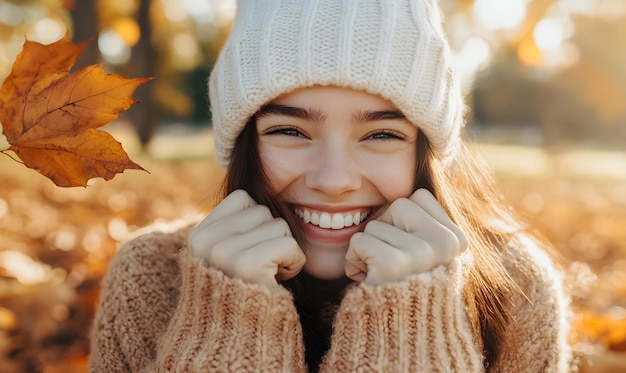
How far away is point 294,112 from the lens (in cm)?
172

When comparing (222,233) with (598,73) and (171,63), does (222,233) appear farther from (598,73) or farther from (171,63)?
(171,63)

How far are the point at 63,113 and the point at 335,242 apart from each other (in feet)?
2.67

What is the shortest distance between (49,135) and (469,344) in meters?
1.11

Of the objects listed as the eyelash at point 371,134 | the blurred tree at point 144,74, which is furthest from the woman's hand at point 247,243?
the blurred tree at point 144,74

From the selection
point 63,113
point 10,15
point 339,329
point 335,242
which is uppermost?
point 10,15

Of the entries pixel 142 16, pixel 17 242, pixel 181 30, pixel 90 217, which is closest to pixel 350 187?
pixel 17 242

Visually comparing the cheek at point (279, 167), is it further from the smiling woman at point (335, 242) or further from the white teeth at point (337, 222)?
the white teeth at point (337, 222)

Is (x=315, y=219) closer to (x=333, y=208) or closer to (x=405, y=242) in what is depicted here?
(x=333, y=208)

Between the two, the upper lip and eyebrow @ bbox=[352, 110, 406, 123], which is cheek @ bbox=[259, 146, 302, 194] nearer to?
the upper lip

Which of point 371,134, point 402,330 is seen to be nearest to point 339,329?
point 402,330

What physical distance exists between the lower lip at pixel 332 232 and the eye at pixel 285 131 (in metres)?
0.26

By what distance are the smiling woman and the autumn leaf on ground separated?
40 cm

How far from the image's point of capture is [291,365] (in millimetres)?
1612

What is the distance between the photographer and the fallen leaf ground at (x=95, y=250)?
256 centimetres
